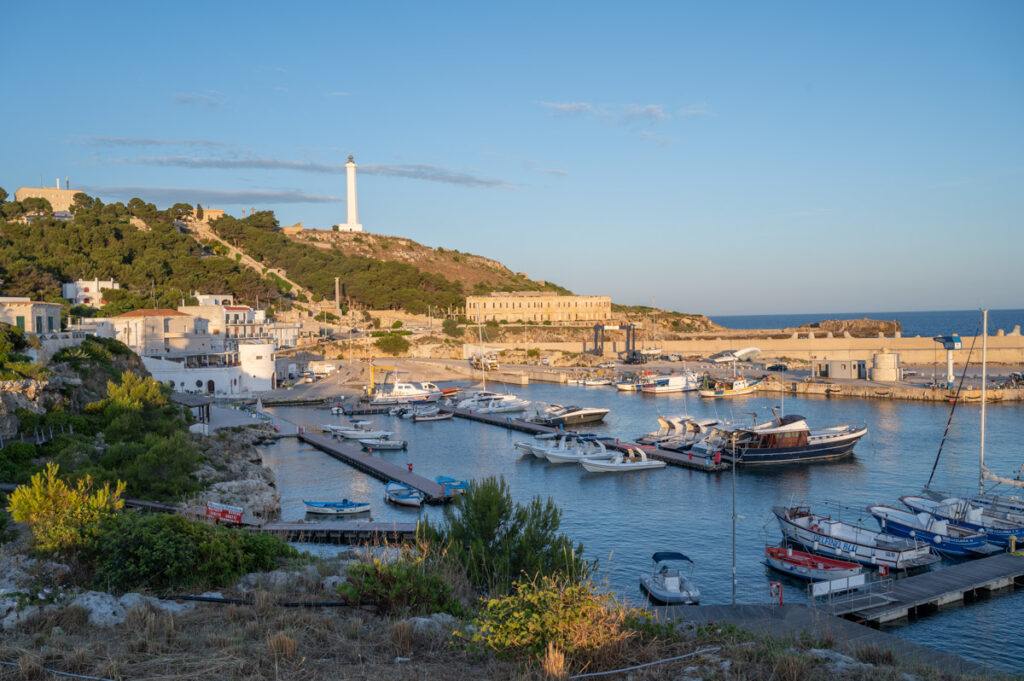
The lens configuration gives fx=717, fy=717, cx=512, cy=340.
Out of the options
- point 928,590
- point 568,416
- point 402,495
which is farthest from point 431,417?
point 928,590

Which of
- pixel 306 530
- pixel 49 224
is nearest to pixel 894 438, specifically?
pixel 306 530

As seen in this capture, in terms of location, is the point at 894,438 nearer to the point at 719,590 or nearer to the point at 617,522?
the point at 617,522

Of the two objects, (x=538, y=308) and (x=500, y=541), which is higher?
(x=538, y=308)

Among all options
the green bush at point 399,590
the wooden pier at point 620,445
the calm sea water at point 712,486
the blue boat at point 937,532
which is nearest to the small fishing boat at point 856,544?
the blue boat at point 937,532

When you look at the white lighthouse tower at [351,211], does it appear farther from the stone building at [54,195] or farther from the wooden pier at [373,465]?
the wooden pier at [373,465]

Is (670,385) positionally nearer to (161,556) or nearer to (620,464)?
(620,464)
